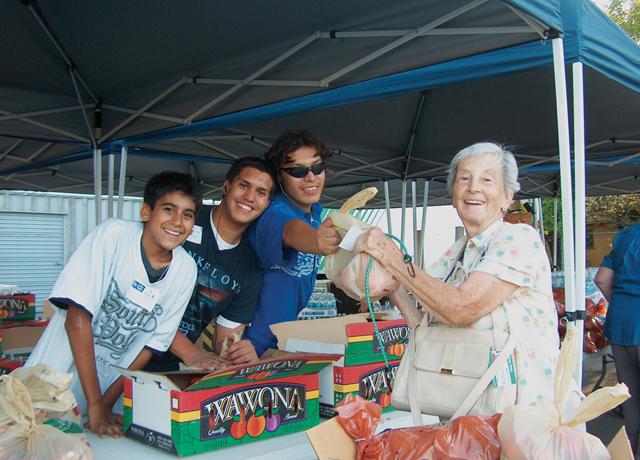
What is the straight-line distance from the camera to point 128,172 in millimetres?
7156

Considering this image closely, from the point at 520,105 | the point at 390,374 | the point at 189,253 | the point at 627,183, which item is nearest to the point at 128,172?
the point at 520,105

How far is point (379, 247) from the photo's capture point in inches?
53.5

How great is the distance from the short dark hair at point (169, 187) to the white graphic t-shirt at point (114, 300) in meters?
0.12

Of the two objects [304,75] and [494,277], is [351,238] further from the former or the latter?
[304,75]

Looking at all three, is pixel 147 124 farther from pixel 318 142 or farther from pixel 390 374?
pixel 390 374

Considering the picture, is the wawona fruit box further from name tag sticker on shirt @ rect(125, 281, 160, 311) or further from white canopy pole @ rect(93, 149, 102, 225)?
white canopy pole @ rect(93, 149, 102, 225)

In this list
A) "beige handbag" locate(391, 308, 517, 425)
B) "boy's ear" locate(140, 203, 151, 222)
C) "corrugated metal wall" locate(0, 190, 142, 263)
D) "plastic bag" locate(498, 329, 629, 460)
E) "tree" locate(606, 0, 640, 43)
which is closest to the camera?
"plastic bag" locate(498, 329, 629, 460)

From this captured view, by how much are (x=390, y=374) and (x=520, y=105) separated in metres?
3.29

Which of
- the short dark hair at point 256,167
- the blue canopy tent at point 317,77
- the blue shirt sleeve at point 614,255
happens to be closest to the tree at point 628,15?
the blue canopy tent at point 317,77

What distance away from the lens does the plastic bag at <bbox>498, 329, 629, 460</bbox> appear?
0.98 m

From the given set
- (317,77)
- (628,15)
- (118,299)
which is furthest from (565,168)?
(628,15)

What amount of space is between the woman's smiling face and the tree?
738 inches

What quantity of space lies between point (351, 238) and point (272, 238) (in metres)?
0.65

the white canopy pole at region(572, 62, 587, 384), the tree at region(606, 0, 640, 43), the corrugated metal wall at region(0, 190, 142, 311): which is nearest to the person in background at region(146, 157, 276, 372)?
the white canopy pole at region(572, 62, 587, 384)
